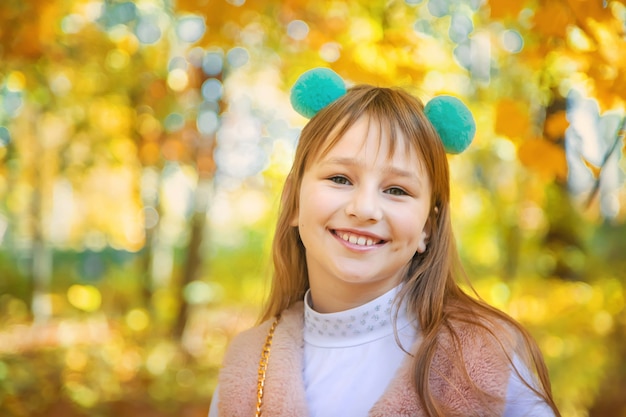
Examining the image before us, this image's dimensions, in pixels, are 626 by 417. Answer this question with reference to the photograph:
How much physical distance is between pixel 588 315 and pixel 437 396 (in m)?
3.57

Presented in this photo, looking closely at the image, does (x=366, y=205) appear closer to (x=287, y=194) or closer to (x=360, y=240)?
(x=360, y=240)

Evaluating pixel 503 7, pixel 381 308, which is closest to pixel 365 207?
pixel 381 308

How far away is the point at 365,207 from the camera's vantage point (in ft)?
4.86

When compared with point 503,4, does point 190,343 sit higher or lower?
lower

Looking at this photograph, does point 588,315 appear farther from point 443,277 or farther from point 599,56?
point 443,277

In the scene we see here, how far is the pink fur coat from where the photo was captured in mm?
1441

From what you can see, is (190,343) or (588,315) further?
(190,343)

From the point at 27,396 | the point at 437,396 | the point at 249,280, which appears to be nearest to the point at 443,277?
the point at 437,396

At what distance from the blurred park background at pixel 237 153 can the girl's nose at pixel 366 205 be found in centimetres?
99

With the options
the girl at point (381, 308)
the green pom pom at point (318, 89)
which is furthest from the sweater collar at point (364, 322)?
the green pom pom at point (318, 89)

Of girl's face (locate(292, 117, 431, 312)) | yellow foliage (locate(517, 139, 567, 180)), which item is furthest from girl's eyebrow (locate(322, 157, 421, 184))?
yellow foliage (locate(517, 139, 567, 180))

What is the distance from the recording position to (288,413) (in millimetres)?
1546

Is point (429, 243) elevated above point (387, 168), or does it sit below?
below

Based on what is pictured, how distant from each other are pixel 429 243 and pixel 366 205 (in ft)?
1.05
